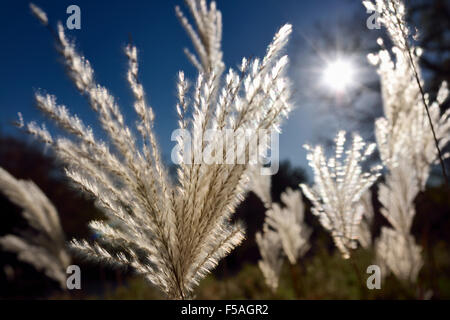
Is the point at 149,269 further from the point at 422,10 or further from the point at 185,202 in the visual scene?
the point at 422,10

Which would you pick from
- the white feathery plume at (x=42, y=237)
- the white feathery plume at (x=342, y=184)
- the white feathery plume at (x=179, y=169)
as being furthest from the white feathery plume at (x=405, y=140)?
the white feathery plume at (x=42, y=237)

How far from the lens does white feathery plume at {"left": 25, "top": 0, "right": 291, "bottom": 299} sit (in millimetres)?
1063

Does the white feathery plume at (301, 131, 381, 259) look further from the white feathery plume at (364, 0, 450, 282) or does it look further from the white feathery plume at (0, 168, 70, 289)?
the white feathery plume at (0, 168, 70, 289)

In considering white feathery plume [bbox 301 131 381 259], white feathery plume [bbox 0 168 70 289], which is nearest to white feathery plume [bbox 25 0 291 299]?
white feathery plume [bbox 301 131 381 259]

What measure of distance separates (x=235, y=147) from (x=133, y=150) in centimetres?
35

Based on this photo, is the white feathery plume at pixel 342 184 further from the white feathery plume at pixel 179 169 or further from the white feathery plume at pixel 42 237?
the white feathery plume at pixel 42 237

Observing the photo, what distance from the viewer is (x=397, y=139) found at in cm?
195

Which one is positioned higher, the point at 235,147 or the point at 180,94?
the point at 180,94

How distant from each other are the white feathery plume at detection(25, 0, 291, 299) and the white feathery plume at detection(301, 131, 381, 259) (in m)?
0.57

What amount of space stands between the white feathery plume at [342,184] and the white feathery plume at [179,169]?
0.57m
